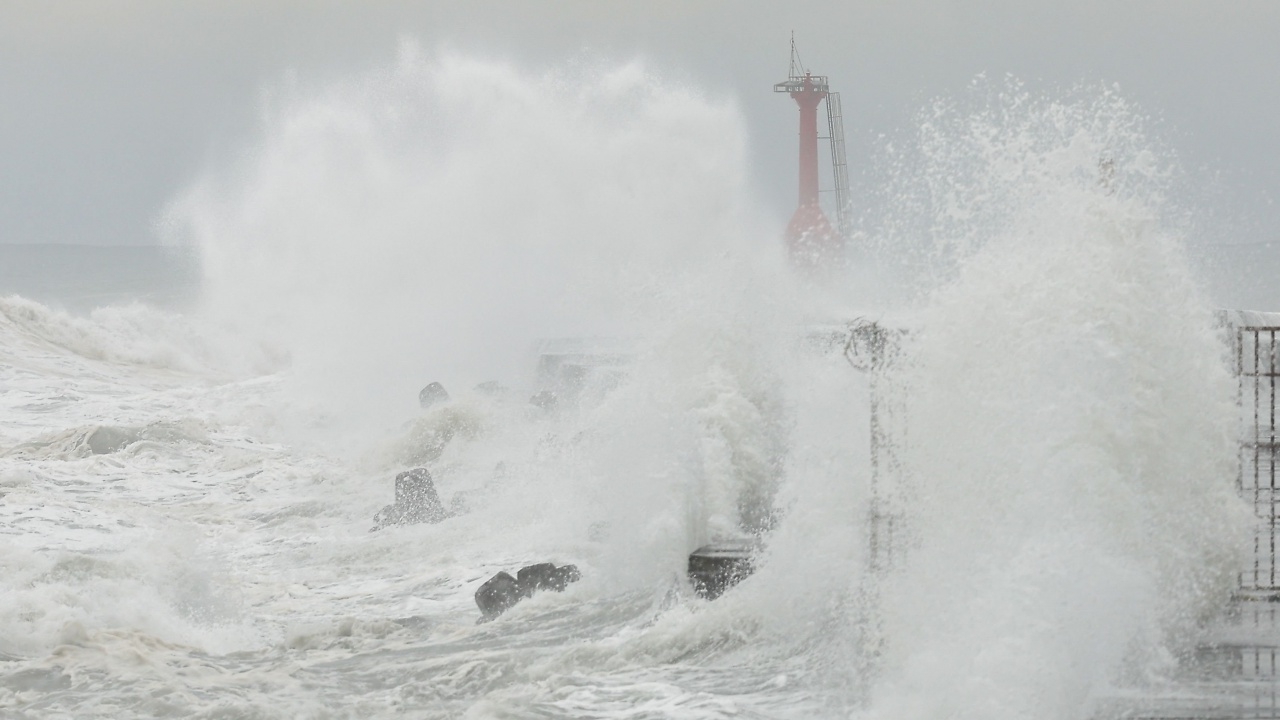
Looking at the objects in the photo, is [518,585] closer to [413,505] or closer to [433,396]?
[413,505]

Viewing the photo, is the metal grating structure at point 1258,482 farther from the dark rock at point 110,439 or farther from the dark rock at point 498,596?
the dark rock at point 110,439

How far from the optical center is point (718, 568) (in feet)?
24.1

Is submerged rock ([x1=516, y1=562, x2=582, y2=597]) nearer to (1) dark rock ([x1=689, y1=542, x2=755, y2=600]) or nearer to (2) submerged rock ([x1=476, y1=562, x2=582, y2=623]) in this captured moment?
(2) submerged rock ([x1=476, y1=562, x2=582, y2=623])

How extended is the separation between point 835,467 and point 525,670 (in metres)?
2.12

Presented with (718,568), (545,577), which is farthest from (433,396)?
(718,568)

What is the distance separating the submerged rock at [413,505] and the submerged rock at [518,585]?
10.5 ft

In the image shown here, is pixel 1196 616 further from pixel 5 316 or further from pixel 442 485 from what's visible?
pixel 5 316

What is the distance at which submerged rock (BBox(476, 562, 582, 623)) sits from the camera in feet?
25.1

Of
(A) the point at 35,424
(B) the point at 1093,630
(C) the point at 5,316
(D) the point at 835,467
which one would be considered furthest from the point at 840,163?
(B) the point at 1093,630

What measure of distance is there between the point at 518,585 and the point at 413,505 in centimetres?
360

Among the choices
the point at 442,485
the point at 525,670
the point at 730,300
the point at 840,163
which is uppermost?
the point at 840,163

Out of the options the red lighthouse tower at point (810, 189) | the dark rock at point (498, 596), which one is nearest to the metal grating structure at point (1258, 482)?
the dark rock at point (498, 596)

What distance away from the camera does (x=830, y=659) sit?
19.8ft

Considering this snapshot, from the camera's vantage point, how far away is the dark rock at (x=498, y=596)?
7.62m
